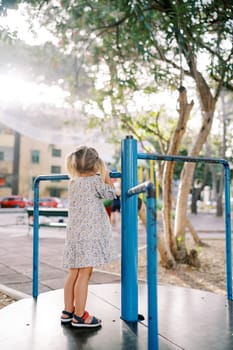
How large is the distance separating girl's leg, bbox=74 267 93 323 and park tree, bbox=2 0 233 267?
257 cm

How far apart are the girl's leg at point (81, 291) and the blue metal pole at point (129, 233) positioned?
0.22 meters

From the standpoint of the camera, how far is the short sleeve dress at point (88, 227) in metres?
1.88

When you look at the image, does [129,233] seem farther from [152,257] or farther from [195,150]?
[195,150]

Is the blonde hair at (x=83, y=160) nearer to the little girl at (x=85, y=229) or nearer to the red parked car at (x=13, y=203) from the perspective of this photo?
the little girl at (x=85, y=229)

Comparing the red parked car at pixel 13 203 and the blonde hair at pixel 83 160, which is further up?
the blonde hair at pixel 83 160

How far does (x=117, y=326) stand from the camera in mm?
1921

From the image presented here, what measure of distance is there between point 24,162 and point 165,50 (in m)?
22.7

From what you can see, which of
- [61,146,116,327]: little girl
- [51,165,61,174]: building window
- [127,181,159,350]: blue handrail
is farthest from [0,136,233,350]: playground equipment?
[51,165,61,174]: building window

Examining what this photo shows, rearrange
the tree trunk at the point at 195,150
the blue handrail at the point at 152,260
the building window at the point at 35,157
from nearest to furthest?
the blue handrail at the point at 152,260 < the tree trunk at the point at 195,150 < the building window at the point at 35,157

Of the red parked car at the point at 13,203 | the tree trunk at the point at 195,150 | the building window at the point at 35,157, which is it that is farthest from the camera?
the building window at the point at 35,157

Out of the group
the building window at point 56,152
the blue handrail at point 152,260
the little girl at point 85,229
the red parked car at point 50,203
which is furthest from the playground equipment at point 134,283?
the building window at point 56,152

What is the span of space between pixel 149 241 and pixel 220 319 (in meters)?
1.02

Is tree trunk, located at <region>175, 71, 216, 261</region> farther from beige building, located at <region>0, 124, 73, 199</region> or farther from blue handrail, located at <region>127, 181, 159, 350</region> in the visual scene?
beige building, located at <region>0, 124, 73, 199</region>

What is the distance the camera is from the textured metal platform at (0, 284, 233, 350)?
1.67 meters
